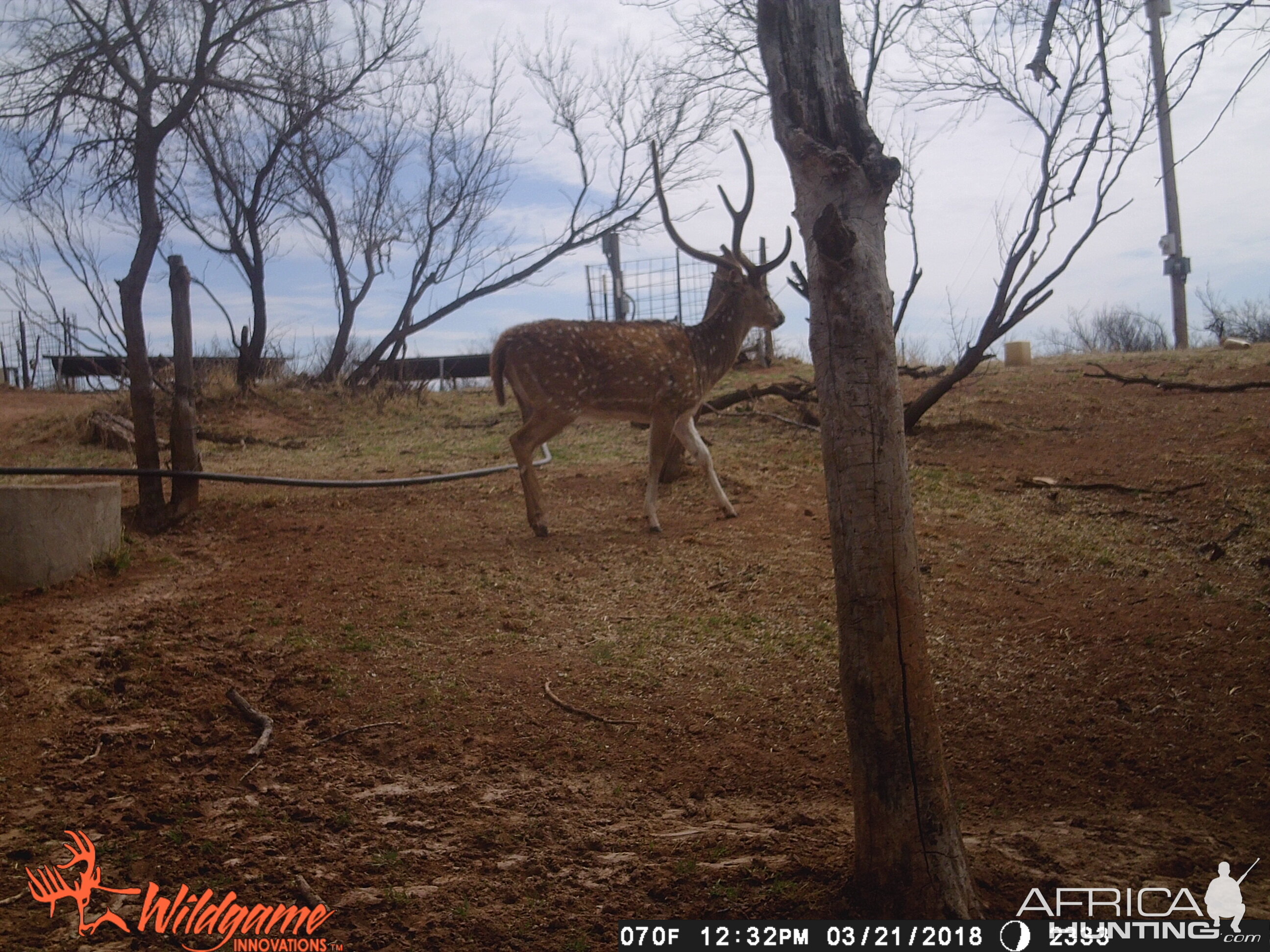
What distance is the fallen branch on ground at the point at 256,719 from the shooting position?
4027mm

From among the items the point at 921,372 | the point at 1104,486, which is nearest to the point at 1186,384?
A: the point at 921,372

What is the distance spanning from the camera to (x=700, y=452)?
299 inches

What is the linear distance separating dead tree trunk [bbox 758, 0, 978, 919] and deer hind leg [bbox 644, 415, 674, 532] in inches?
171

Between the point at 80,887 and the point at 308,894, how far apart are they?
2.28 feet

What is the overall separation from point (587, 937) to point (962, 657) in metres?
2.79

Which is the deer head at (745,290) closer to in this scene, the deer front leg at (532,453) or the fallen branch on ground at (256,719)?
the deer front leg at (532,453)

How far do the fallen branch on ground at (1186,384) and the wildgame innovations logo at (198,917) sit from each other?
9664 millimetres

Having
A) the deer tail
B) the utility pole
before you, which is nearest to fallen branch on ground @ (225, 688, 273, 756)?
the deer tail

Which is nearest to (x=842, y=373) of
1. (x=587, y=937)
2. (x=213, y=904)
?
(x=587, y=937)

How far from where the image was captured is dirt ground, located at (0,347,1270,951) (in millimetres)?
3195

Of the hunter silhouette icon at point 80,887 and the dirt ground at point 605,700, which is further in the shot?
the dirt ground at point 605,700

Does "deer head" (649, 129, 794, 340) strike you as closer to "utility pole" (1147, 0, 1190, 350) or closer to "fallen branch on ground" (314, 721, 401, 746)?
"fallen branch on ground" (314, 721, 401, 746)

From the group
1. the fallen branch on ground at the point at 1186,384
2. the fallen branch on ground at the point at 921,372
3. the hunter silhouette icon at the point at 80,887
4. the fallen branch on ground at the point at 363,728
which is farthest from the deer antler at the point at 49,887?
the fallen branch on ground at the point at 1186,384

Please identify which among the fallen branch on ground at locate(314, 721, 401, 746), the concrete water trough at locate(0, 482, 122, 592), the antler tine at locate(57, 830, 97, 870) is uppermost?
the concrete water trough at locate(0, 482, 122, 592)
